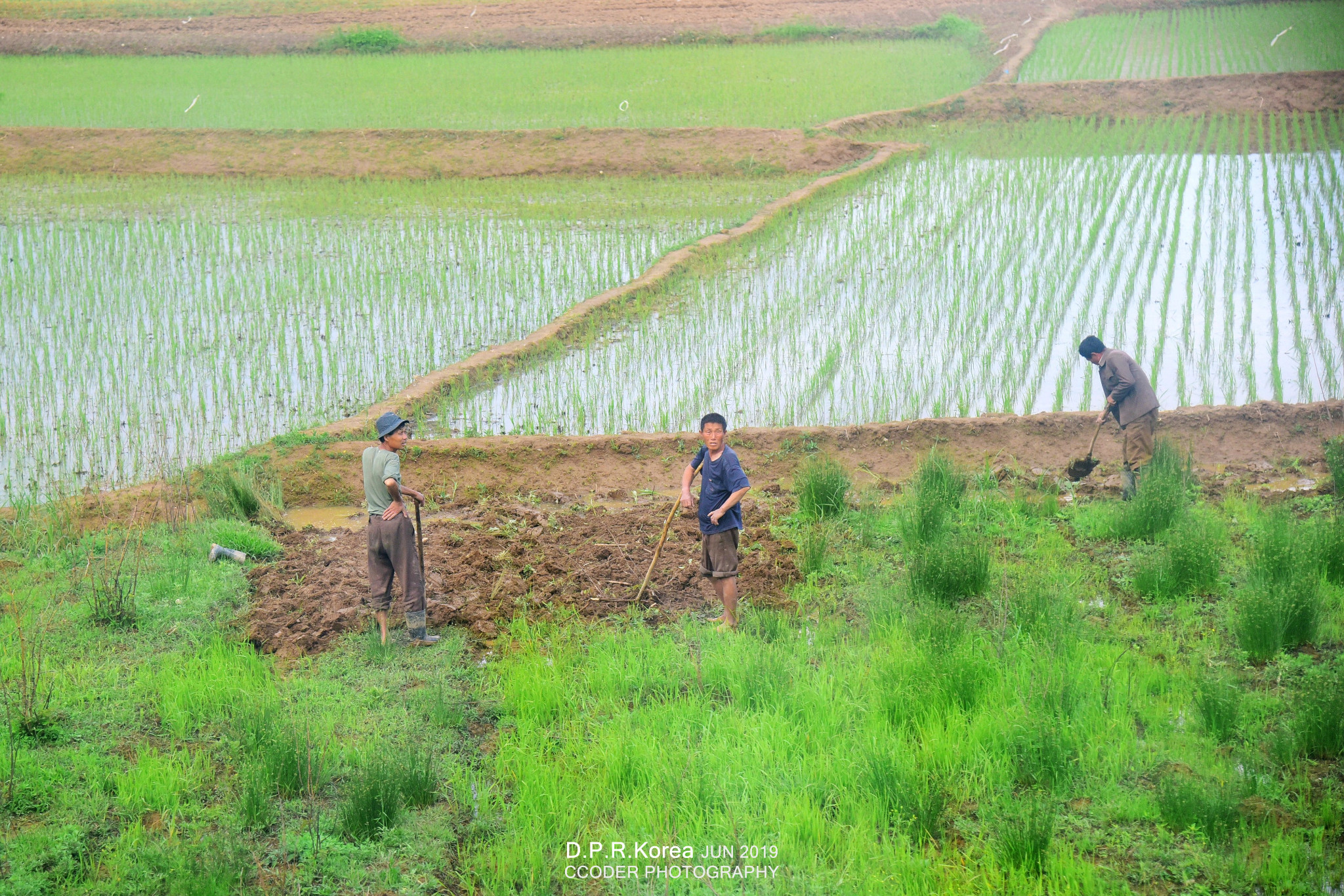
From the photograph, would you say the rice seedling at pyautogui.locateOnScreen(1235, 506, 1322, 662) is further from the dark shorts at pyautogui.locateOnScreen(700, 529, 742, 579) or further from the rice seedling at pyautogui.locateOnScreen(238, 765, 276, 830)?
the rice seedling at pyautogui.locateOnScreen(238, 765, 276, 830)

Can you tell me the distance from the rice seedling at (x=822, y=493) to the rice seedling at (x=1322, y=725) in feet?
11.2

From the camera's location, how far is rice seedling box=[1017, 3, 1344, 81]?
2094 cm

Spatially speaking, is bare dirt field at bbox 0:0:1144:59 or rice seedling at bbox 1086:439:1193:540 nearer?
rice seedling at bbox 1086:439:1193:540

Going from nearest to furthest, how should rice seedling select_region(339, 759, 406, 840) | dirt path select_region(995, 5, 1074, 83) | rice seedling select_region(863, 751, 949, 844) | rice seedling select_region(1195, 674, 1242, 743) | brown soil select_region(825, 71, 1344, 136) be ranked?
rice seedling select_region(863, 751, 949, 844) → rice seedling select_region(339, 759, 406, 840) → rice seedling select_region(1195, 674, 1242, 743) → brown soil select_region(825, 71, 1344, 136) → dirt path select_region(995, 5, 1074, 83)

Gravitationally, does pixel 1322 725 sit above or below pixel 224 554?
below

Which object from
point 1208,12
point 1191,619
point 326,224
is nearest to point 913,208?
point 326,224

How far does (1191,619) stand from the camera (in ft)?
18.4

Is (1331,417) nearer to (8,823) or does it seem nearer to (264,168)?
(8,823)

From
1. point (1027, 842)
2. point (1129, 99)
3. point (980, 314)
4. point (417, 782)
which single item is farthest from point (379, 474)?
point (1129, 99)

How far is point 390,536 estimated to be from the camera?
231 inches

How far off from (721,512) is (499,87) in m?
20.1

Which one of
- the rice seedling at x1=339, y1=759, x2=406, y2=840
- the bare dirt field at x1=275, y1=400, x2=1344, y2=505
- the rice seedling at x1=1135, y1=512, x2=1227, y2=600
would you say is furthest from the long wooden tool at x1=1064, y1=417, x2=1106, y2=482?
the rice seedling at x1=339, y1=759, x2=406, y2=840

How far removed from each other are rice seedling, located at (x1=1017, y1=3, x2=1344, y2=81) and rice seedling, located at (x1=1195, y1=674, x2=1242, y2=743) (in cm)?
1877

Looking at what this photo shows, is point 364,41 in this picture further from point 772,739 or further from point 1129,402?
point 772,739
